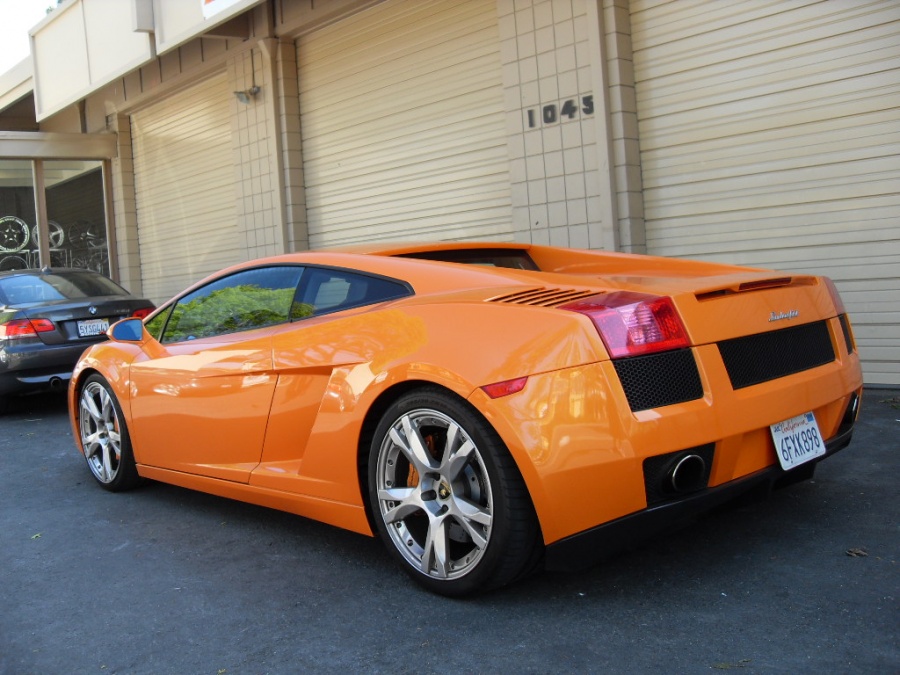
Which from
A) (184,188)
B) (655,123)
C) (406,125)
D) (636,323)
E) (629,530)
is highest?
(184,188)

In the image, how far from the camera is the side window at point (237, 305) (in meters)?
4.11

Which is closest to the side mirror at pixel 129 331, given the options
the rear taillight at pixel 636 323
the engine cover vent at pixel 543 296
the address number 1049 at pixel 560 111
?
the engine cover vent at pixel 543 296

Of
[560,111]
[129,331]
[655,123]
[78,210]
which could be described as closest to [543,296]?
[129,331]

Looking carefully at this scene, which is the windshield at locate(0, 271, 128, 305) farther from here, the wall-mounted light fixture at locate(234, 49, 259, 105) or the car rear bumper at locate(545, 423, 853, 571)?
the car rear bumper at locate(545, 423, 853, 571)

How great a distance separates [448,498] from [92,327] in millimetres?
6058

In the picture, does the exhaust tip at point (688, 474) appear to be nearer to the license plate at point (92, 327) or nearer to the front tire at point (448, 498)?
the front tire at point (448, 498)

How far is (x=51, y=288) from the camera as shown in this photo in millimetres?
8711

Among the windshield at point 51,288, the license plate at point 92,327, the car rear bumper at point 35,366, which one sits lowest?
the car rear bumper at point 35,366

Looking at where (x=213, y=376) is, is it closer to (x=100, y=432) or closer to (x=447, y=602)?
(x=100, y=432)

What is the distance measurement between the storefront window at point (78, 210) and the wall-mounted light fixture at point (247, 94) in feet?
19.4

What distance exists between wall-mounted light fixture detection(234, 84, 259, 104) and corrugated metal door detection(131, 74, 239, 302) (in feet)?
2.17

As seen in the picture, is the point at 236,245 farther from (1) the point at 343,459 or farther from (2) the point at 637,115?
(1) the point at 343,459

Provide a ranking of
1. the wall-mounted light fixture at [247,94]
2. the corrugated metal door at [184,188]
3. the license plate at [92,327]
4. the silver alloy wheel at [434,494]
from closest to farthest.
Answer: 1. the silver alloy wheel at [434,494]
2. the license plate at [92,327]
3. the wall-mounted light fixture at [247,94]
4. the corrugated metal door at [184,188]

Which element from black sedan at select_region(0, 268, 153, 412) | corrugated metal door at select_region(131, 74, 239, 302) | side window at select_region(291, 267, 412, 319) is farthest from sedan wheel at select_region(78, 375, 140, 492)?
corrugated metal door at select_region(131, 74, 239, 302)
